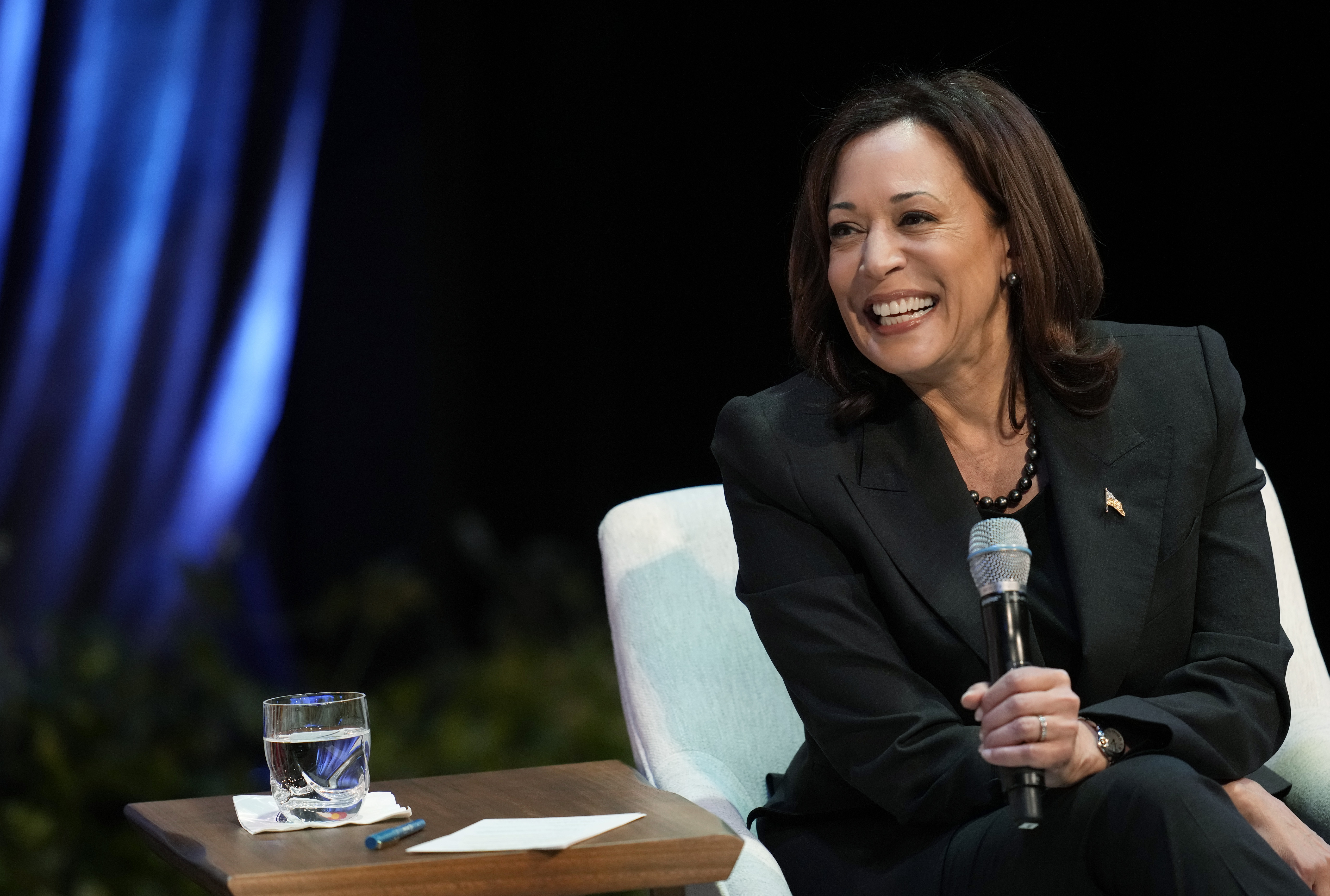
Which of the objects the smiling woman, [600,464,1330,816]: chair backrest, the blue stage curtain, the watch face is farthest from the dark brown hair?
the blue stage curtain

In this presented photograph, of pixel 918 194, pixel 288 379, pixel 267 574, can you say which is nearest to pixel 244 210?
pixel 288 379

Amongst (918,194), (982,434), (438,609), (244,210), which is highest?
(244,210)

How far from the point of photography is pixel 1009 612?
1423 mm

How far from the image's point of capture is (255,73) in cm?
413

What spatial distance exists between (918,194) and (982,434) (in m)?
0.36

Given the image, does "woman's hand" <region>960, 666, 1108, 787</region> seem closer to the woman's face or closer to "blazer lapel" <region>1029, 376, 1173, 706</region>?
"blazer lapel" <region>1029, 376, 1173, 706</region>

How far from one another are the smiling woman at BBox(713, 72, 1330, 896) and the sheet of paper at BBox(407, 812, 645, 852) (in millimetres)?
358

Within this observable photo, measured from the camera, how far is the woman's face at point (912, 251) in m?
1.89

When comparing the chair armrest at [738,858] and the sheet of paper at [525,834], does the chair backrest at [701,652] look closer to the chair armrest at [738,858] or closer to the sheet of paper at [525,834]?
the chair armrest at [738,858]

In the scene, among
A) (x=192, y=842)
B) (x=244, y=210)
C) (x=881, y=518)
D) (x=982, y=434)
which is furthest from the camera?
(x=244, y=210)

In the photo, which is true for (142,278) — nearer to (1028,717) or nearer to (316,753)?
(316,753)

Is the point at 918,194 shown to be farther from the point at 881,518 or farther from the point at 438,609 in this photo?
the point at 438,609

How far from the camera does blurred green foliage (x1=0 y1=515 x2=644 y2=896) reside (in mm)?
3213

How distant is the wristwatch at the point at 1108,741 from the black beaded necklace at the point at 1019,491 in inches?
14.8
